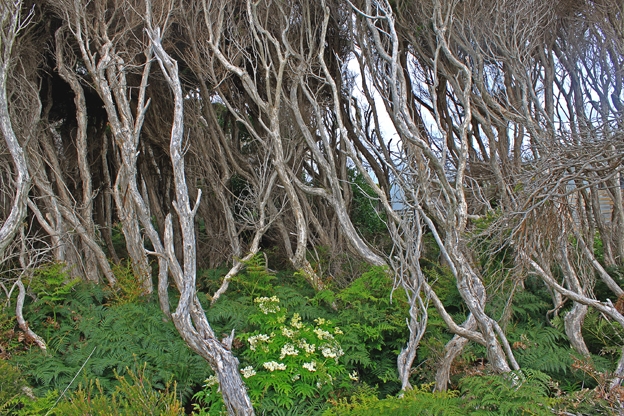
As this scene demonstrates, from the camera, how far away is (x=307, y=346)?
412 cm

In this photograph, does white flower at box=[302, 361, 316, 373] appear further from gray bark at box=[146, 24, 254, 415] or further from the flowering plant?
gray bark at box=[146, 24, 254, 415]

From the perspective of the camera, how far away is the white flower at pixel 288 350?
401 cm

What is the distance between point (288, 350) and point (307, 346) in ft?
0.62

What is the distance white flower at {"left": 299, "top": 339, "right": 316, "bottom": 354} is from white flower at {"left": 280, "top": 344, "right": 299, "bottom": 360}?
7 centimetres

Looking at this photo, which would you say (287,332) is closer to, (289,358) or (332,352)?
(289,358)

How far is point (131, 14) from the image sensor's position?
19.2 feet

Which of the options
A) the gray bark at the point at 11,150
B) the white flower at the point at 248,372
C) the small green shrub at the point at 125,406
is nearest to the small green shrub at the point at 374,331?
the white flower at the point at 248,372

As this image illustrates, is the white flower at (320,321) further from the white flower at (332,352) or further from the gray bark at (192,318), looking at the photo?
the gray bark at (192,318)

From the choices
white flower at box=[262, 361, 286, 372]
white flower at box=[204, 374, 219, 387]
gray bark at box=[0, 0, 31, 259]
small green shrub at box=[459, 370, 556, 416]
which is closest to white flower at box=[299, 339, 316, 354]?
white flower at box=[262, 361, 286, 372]

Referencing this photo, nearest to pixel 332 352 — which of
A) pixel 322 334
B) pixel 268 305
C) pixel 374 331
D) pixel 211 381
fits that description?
pixel 322 334

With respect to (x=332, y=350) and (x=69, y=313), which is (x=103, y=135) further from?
(x=332, y=350)

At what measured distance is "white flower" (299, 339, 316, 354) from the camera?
4.08 metres

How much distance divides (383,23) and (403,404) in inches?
206

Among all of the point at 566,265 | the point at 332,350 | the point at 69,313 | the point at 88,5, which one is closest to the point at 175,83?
the point at 88,5
